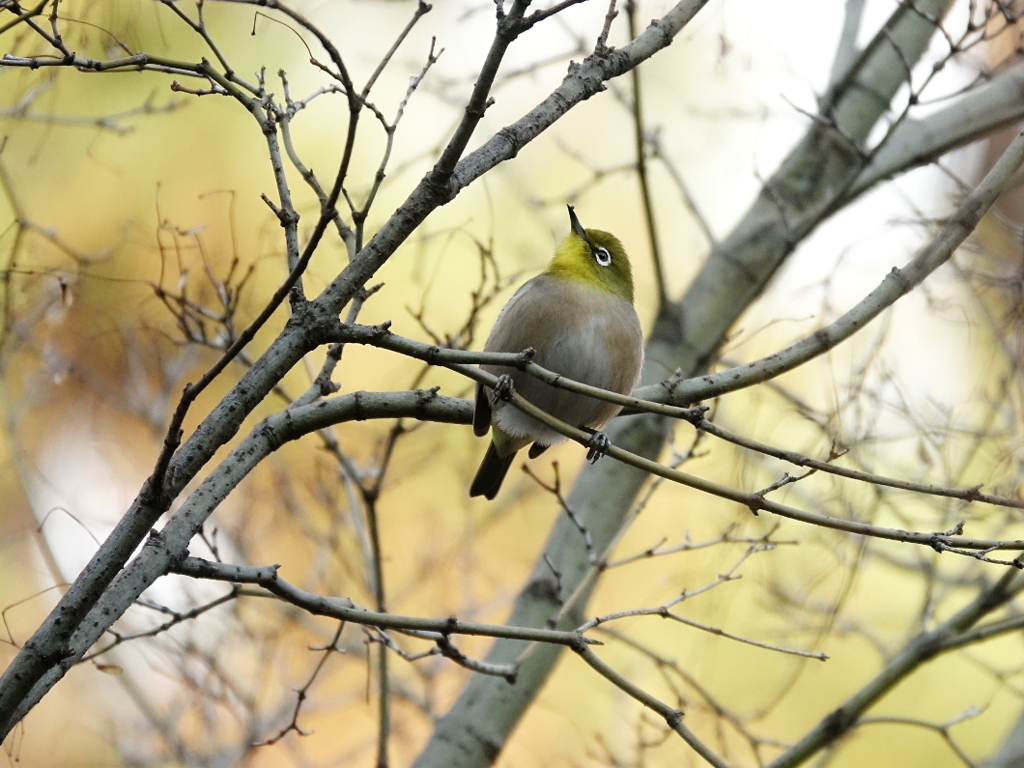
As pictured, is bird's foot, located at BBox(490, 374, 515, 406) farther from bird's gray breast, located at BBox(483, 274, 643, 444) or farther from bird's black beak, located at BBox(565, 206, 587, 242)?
bird's black beak, located at BBox(565, 206, 587, 242)

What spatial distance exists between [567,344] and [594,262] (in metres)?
0.70

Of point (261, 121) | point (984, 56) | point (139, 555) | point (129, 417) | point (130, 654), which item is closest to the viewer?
point (139, 555)

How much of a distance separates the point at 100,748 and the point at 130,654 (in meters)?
1.01

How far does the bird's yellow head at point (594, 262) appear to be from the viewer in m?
4.73

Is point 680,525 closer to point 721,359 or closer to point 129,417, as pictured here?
point 721,359

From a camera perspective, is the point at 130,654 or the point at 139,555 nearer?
the point at 139,555

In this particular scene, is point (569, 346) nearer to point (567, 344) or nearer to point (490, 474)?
point (567, 344)

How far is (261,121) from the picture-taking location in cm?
310

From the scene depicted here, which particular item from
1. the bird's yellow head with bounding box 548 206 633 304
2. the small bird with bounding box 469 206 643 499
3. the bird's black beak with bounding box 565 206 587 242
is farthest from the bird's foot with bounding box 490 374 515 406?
the bird's black beak with bounding box 565 206 587 242

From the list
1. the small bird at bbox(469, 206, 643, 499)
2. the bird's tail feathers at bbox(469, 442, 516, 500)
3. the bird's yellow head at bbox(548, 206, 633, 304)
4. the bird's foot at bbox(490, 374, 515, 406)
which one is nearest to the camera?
the bird's foot at bbox(490, 374, 515, 406)

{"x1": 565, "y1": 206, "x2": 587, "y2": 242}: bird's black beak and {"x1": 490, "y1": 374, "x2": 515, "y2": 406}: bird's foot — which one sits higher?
{"x1": 565, "y1": 206, "x2": 587, "y2": 242}: bird's black beak

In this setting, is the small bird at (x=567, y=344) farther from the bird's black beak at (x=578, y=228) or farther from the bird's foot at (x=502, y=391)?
the bird's foot at (x=502, y=391)

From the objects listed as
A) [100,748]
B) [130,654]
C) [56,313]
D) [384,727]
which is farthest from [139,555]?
[100,748]

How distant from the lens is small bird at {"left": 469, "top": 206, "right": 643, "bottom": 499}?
14.1 feet
